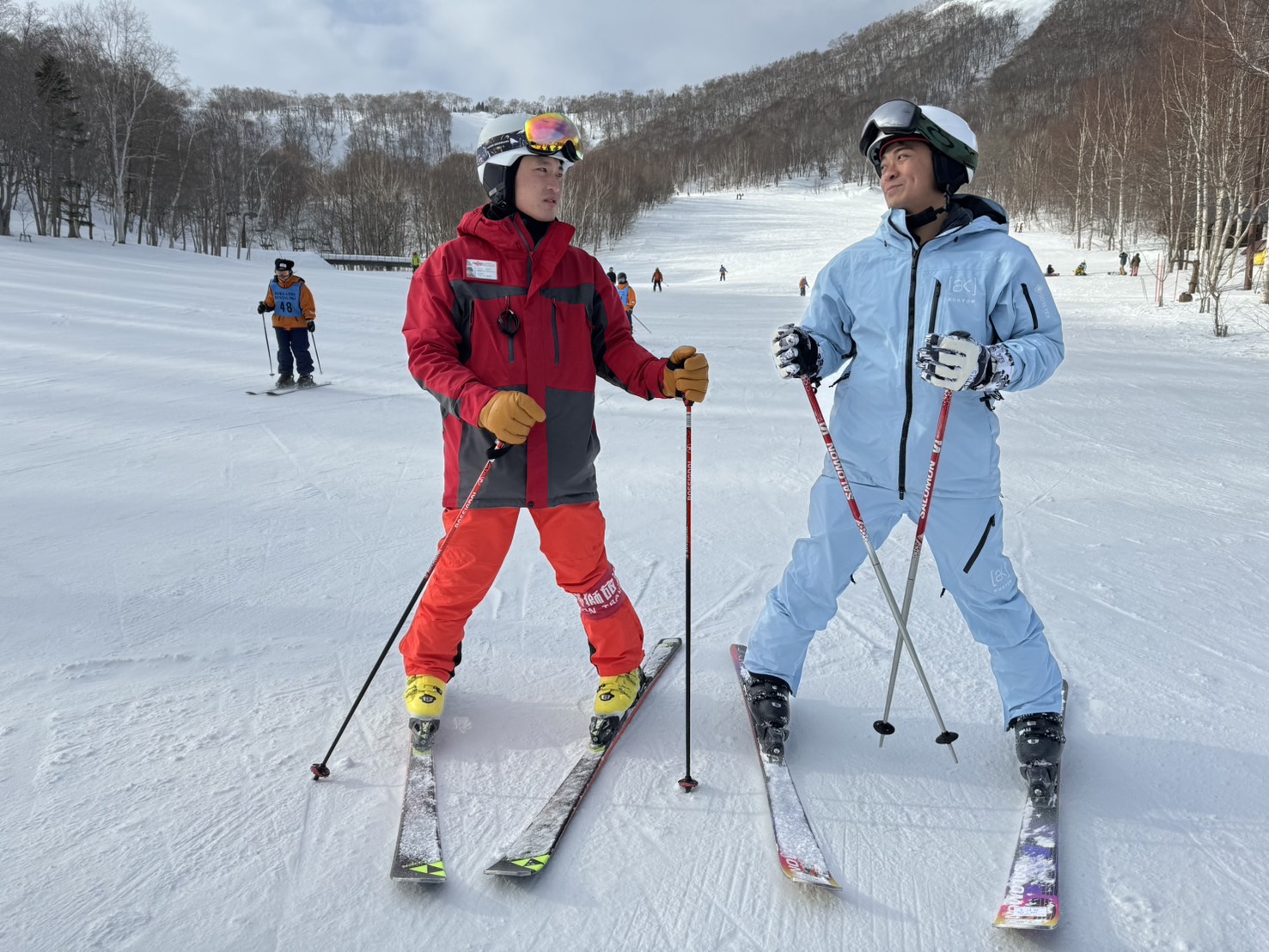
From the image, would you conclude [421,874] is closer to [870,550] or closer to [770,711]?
[770,711]

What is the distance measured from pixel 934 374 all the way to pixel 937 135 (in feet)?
2.23

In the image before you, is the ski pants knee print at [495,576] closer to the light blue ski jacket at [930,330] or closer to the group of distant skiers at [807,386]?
the group of distant skiers at [807,386]

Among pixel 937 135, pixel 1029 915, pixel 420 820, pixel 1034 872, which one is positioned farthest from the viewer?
pixel 937 135

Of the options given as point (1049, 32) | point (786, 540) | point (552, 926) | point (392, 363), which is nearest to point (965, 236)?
point (552, 926)

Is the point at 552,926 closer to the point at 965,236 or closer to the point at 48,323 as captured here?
the point at 965,236

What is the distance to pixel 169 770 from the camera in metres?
2.07

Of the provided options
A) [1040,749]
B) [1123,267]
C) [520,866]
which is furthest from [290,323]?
[1123,267]

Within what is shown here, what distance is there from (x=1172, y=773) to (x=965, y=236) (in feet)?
5.32

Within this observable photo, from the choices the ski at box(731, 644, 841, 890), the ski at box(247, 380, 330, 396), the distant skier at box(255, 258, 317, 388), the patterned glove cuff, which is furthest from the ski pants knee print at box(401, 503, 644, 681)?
the distant skier at box(255, 258, 317, 388)

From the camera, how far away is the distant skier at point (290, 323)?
8.17 meters

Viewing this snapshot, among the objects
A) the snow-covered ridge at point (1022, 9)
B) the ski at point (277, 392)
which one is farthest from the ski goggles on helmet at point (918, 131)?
the snow-covered ridge at point (1022, 9)

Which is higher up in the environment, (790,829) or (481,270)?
(481,270)

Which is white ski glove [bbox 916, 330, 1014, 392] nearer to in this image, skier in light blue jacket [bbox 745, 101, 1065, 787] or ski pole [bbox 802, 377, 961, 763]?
skier in light blue jacket [bbox 745, 101, 1065, 787]

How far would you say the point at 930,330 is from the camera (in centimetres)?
198
